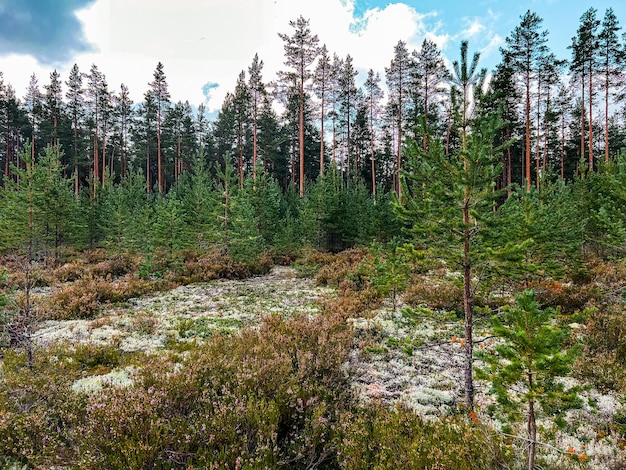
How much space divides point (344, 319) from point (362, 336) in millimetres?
955

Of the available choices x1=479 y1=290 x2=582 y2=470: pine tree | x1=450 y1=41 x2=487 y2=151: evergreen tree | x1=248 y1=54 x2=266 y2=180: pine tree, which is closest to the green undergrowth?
x1=479 y1=290 x2=582 y2=470: pine tree


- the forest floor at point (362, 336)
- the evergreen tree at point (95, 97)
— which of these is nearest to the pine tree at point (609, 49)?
the forest floor at point (362, 336)

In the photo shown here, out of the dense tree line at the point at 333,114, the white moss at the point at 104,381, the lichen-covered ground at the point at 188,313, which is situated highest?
the dense tree line at the point at 333,114

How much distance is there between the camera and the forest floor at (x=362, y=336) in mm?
4508

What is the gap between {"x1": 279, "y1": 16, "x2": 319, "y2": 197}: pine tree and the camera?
83.6 feet

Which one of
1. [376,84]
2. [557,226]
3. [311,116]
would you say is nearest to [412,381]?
[557,226]

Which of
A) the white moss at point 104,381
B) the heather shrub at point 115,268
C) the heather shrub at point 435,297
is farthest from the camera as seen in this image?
the heather shrub at point 115,268

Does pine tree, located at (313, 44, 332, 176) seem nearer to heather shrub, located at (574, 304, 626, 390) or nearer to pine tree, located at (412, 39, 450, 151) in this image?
pine tree, located at (412, 39, 450, 151)

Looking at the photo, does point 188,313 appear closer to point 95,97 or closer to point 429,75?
point 429,75

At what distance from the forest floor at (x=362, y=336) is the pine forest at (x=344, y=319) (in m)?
0.06

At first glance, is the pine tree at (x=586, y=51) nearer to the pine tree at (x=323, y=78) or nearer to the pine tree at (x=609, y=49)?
the pine tree at (x=609, y=49)

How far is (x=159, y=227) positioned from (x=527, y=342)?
16.6 metres

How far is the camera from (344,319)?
843 centimetres

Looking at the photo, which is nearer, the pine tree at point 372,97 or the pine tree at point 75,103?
the pine tree at point 372,97
